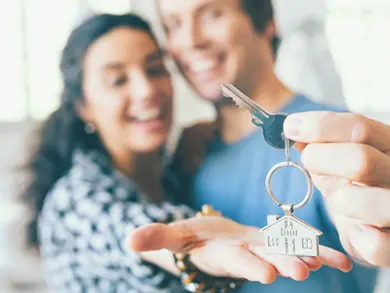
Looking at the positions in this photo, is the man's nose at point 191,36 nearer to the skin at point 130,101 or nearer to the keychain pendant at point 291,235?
the skin at point 130,101

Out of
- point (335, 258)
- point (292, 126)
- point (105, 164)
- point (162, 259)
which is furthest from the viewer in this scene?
point (105, 164)

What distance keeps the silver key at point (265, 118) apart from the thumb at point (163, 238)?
130mm

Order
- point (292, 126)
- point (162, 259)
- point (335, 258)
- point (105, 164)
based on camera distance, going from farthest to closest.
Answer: point (105, 164) → point (162, 259) → point (335, 258) → point (292, 126)

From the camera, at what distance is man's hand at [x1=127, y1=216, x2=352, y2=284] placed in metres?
0.43

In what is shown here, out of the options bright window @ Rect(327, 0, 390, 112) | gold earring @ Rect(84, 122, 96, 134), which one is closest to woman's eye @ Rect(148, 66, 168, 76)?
gold earring @ Rect(84, 122, 96, 134)

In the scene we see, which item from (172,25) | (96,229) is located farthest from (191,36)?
(96,229)

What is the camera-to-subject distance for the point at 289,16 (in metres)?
0.69

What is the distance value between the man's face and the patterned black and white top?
0.19m

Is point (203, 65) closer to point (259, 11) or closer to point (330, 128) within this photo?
point (259, 11)

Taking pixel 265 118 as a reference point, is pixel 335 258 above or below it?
below

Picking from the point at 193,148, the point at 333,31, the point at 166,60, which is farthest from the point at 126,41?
the point at 333,31

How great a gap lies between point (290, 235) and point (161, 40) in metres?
0.41

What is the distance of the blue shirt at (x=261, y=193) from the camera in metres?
0.64

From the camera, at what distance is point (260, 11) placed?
27.3 inches
